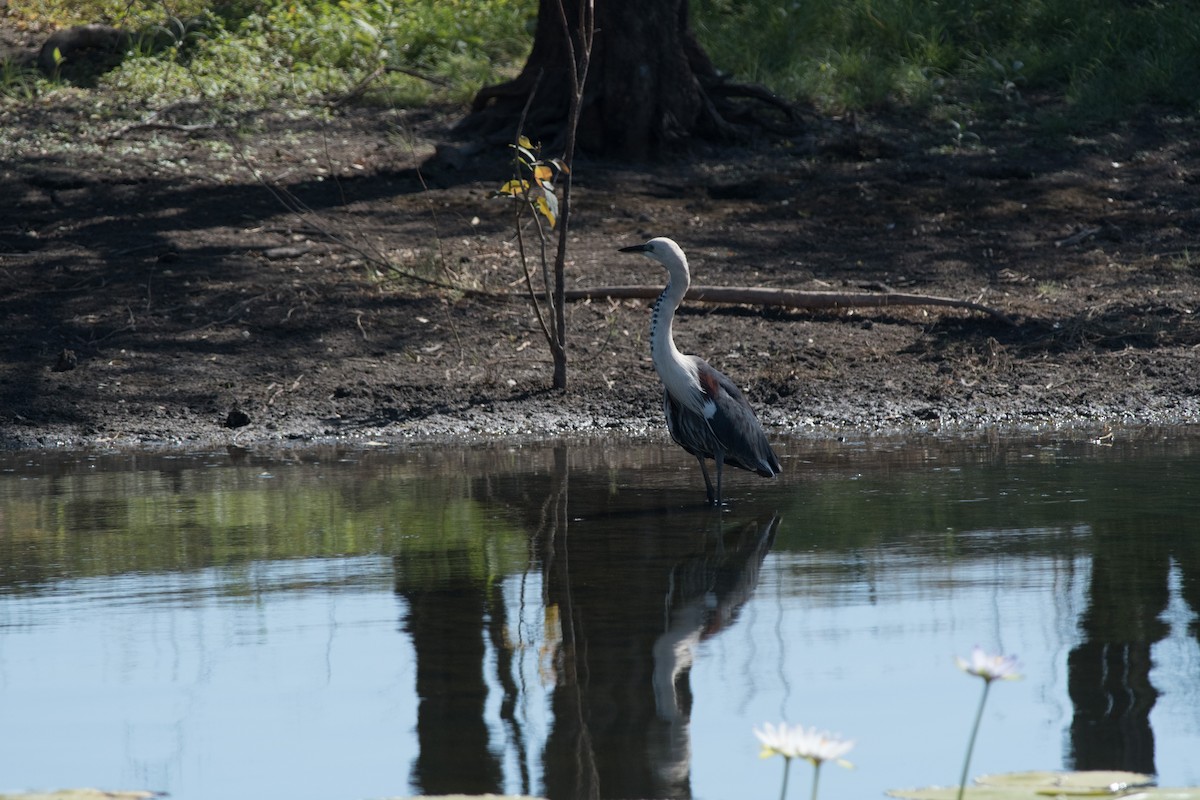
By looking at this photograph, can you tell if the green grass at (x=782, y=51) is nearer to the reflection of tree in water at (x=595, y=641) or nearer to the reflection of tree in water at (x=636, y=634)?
the reflection of tree in water at (x=595, y=641)

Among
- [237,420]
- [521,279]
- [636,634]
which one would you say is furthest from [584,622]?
[521,279]

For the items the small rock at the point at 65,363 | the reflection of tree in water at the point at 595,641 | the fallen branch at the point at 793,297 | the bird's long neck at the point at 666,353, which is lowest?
the reflection of tree in water at the point at 595,641

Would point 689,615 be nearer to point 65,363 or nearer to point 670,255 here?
point 670,255

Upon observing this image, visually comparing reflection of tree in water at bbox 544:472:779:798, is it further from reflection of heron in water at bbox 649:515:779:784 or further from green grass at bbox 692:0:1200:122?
green grass at bbox 692:0:1200:122

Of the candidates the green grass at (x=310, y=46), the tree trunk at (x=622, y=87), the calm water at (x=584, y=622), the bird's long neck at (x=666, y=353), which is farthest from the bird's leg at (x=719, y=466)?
the green grass at (x=310, y=46)

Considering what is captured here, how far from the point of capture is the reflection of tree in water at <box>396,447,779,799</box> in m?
3.79

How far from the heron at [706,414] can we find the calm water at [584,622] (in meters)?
0.22

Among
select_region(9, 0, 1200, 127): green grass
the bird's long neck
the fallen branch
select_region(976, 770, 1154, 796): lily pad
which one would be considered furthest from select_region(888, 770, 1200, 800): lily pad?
select_region(9, 0, 1200, 127): green grass

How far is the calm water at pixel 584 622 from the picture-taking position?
3844 mm

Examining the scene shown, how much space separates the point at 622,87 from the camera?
44.5ft

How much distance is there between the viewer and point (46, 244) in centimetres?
1151

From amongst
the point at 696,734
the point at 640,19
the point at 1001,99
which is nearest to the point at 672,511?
the point at 696,734

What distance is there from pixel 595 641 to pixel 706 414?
2526mm

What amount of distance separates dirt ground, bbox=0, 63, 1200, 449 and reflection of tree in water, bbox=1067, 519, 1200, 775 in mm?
3012
